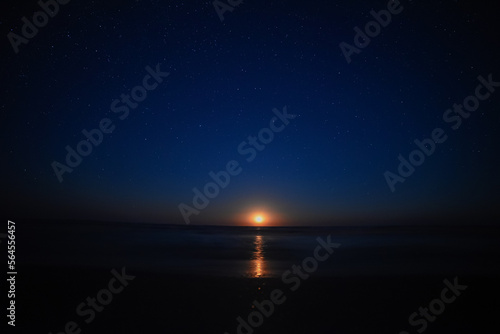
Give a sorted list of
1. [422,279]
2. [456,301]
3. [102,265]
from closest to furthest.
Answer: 1. [456,301]
2. [422,279]
3. [102,265]

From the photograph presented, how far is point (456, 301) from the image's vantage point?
879 centimetres

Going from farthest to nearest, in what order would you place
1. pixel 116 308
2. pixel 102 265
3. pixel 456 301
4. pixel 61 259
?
1. pixel 61 259
2. pixel 102 265
3. pixel 456 301
4. pixel 116 308

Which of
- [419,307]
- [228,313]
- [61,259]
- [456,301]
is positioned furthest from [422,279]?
[61,259]

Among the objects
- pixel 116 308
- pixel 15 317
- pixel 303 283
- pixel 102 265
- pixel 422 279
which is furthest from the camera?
pixel 102 265

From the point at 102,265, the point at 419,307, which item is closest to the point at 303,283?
the point at 419,307

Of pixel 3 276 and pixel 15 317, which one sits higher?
pixel 3 276

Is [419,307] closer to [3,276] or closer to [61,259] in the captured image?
[3,276]

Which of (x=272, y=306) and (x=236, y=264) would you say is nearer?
(x=272, y=306)

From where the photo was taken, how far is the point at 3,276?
10766mm

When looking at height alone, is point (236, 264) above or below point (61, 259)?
below

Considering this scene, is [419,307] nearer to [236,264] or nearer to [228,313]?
[228,313]

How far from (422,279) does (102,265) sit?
1240cm

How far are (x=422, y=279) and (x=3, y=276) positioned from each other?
46.6 feet

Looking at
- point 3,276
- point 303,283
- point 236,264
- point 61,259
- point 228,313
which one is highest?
point 61,259
